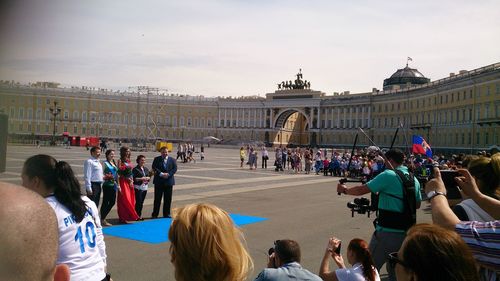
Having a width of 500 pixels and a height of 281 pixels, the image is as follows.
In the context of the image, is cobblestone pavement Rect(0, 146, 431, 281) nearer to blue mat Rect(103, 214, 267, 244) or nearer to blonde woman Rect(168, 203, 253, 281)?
blue mat Rect(103, 214, 267, 244)

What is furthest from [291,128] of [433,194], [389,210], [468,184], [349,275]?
[433,194]

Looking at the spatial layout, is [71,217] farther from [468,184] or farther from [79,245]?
[468,184]

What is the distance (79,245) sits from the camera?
3.61 meters

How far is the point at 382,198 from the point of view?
5680 millimetres

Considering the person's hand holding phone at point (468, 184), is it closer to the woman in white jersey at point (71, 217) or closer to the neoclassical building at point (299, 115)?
the woman in white jersey at point (71, 217)

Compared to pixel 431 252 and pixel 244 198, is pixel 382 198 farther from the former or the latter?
pixel 244 198

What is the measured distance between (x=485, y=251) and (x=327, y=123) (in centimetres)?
11702

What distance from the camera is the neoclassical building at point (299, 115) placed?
65125 mm

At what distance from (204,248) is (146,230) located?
326 inches

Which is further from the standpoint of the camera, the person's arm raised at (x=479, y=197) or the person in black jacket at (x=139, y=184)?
the person in black jacket at (x=139, y=184)

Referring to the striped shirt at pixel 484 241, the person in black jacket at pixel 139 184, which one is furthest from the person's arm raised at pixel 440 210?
the person in black jacket at pixel 139 184

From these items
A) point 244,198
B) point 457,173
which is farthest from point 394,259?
point 244,198

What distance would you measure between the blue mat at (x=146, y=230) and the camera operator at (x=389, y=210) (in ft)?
16.3

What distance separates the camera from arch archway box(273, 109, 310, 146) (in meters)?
127
